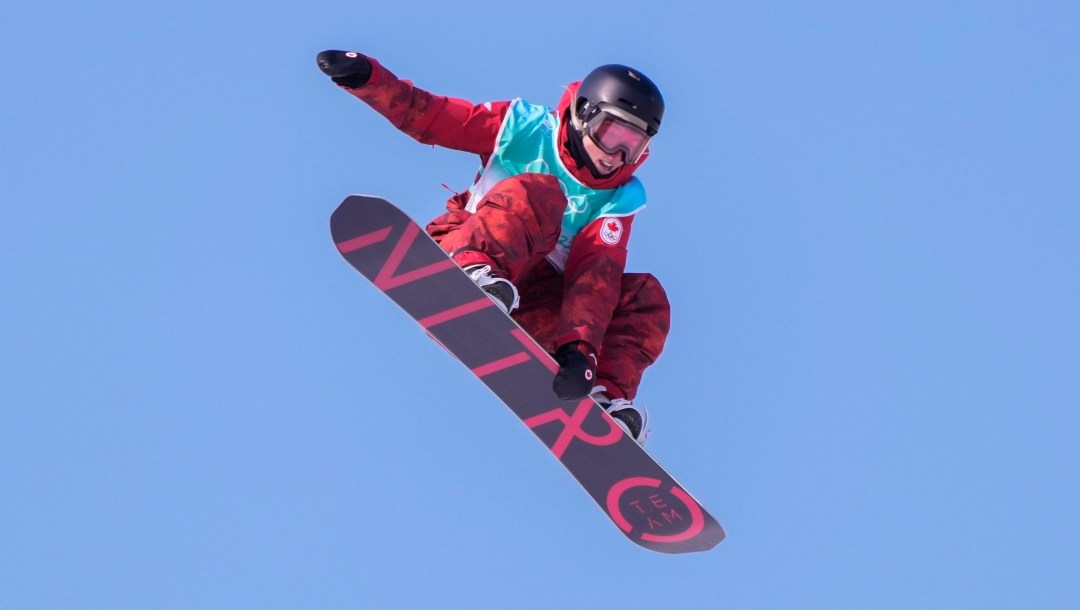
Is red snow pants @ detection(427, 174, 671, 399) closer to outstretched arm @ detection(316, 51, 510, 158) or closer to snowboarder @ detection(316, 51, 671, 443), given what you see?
snowboarder @ detection(316, 51, 671, 443)

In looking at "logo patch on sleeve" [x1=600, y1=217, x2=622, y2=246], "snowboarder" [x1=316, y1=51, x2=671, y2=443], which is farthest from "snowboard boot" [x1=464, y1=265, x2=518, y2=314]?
"logo patch on sleeve" [x1=600, y1=217, x2=622, y2=246]

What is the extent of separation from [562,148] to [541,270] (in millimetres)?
765

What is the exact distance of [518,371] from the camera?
376 inches

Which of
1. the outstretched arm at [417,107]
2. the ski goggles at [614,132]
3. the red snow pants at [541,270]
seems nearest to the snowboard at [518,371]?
the red snow pants at [541,270]

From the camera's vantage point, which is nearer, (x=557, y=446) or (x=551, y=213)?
(x=551, y=213)

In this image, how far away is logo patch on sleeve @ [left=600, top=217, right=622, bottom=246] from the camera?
9695mm

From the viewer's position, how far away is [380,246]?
9242 mm

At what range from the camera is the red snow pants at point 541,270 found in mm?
9227

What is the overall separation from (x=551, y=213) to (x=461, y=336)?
31.4 inches

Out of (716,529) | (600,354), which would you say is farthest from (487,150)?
(716,529)

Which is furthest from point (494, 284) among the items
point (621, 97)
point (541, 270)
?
point (621, 97)

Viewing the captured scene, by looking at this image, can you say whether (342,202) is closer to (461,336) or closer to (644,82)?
Answer: (461,336)

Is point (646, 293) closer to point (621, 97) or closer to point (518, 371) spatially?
point (518, 371)

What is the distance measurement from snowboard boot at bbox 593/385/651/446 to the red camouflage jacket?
39cm
